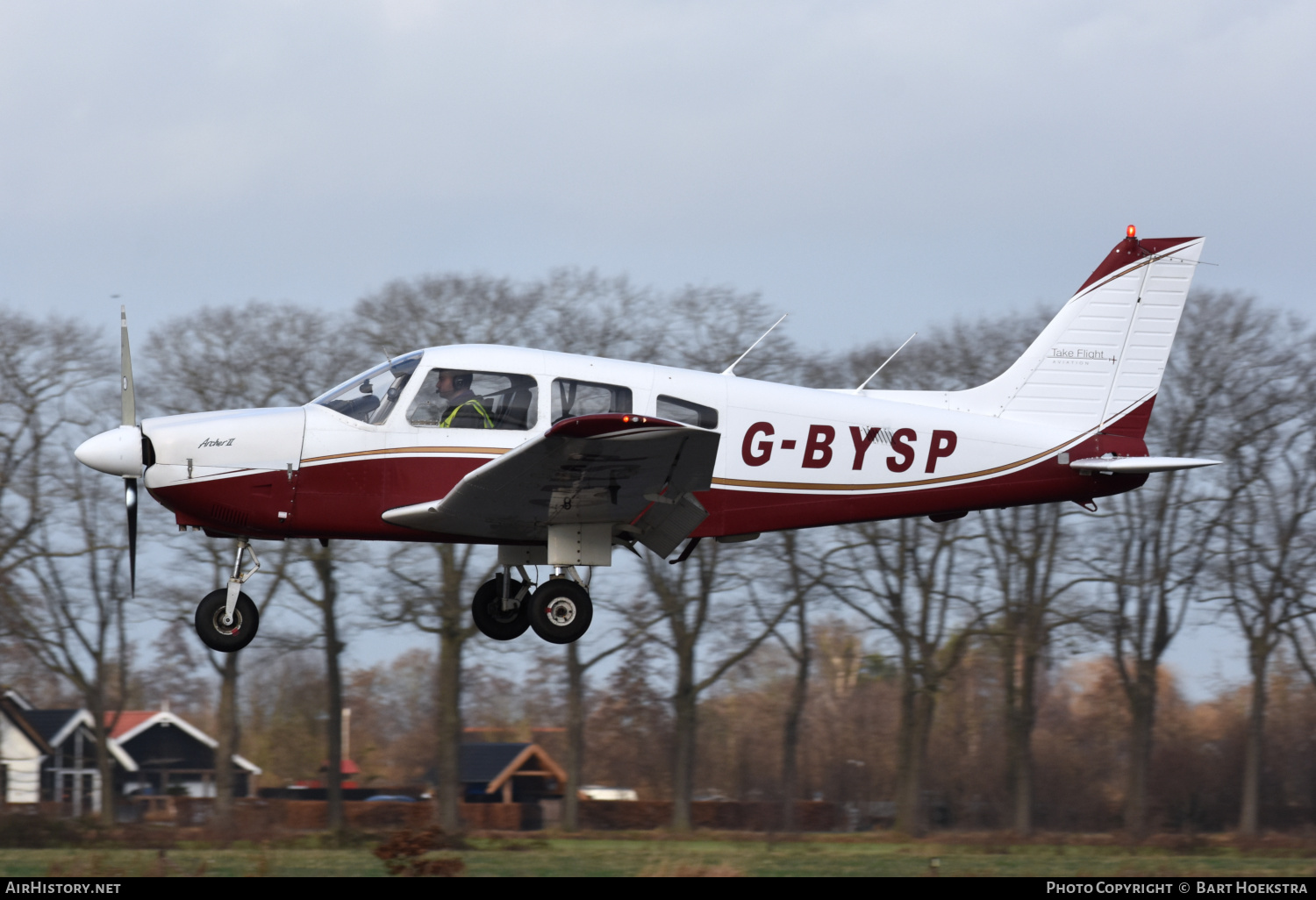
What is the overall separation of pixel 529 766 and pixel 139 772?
13.7 m

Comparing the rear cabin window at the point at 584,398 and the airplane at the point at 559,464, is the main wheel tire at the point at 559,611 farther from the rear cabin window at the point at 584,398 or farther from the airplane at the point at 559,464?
the rear cabin window at the point at 584,398

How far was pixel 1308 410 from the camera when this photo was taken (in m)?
28.1

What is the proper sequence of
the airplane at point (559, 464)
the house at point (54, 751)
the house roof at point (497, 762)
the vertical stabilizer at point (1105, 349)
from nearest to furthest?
the airplane at point (559, 464)
the vertical stabilizer at point (1105, 349)
the house at point (54, 751)
the house roof at point (497, 762)

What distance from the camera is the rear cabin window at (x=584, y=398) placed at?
11.0m

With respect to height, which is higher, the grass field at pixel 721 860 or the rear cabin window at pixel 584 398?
the rear cabin window at pixel 584 398

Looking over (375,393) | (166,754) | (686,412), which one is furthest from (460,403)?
(166,754)

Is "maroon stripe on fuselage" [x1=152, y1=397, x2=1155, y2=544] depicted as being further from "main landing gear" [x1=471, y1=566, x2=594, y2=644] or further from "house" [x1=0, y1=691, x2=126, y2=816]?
"house" [x1=0, y1=691, x2=126, y2=816]

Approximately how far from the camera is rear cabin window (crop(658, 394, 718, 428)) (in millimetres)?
11211

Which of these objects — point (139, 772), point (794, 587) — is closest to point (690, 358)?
point (794, 587)

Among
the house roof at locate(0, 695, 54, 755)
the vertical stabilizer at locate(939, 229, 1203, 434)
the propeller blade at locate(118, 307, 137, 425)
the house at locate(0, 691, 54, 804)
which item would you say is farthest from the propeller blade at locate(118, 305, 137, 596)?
the house roof at locate(0, 695, 54, 755)

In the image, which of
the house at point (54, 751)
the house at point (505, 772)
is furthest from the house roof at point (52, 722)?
the house at point (505, 772)

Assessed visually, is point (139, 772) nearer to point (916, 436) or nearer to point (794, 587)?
point (794, 587)

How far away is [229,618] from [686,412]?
4138mm

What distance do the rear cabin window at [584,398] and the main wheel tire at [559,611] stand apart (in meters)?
1.51
